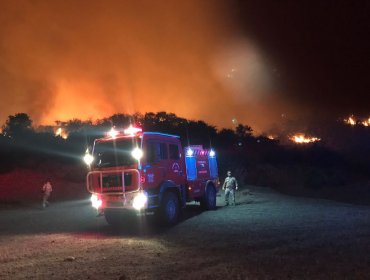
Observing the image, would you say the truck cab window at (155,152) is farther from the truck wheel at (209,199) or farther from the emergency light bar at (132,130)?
the truck wheel at (209,199)

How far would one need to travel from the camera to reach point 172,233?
1134cm

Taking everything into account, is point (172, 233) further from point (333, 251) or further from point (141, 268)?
Result: point (333, 251)

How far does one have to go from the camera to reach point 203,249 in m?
8.77

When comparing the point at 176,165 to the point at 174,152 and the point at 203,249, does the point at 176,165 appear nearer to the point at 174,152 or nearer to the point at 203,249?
→ the point at 174,152

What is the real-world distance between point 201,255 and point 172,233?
327cm

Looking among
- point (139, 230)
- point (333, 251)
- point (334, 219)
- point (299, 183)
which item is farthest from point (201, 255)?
point (299, 183)

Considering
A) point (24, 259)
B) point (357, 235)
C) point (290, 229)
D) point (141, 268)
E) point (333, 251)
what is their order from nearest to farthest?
point (141, 268)
point (333, 251)
point (24, 259)
point (357, 235)
point (290, 229)

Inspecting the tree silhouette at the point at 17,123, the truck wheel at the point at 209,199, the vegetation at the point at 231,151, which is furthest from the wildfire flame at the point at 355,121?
the truck wheel at the point at 209,199

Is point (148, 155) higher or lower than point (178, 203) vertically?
higher

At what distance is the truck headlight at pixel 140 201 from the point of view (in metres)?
11.6

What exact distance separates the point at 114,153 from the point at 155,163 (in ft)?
4.94

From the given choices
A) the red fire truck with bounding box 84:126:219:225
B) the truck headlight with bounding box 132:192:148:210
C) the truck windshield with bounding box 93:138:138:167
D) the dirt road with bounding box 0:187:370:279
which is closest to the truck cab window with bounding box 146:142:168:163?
the red fire truck with bounding box 84:126:219:225

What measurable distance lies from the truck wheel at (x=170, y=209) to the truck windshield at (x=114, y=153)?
188 centimetres

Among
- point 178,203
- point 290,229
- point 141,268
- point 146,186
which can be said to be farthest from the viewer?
point 178,203
